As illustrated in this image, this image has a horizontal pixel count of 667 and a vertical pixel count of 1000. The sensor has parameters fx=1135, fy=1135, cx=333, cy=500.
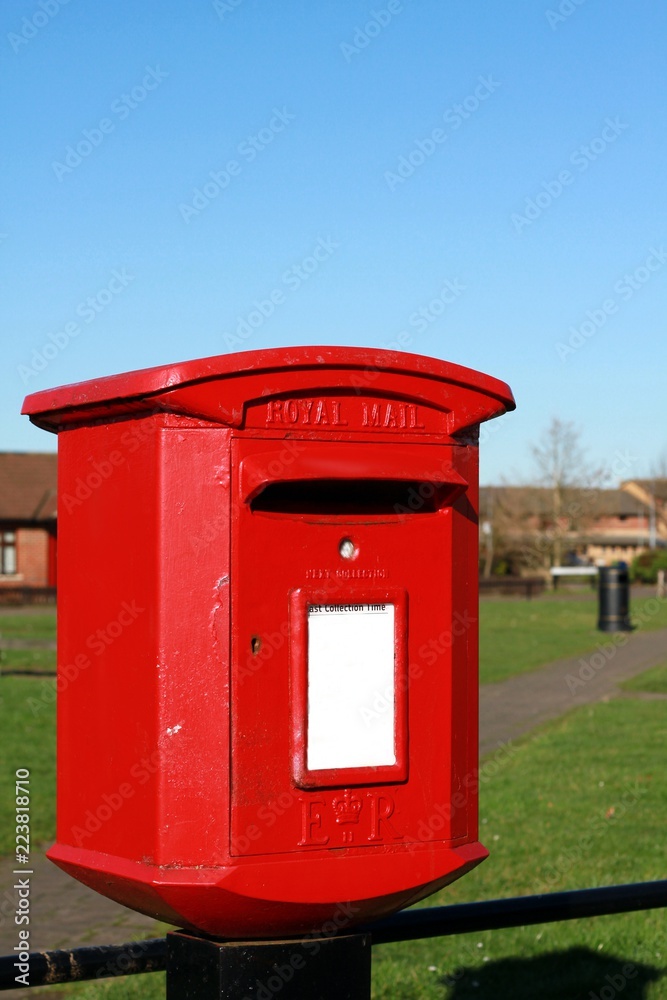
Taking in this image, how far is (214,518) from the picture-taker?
2035 mm

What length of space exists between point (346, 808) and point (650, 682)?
14.4 m

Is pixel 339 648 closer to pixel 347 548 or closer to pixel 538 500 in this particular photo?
pixel 347 548

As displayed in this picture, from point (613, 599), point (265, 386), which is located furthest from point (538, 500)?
point (265, 386)

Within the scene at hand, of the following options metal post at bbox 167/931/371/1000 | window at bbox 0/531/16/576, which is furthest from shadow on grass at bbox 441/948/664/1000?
window at bbox 0/531/16/576

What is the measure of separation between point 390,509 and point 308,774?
1.72 feet

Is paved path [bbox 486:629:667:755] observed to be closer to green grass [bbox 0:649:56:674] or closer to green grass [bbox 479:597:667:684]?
green grass [bbox 479:597:667:684]

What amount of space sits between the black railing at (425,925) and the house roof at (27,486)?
4223 cm

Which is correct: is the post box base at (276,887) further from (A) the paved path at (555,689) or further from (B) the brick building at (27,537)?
(B) the brick building at (27,537)

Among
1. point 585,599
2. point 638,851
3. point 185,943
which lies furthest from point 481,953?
point 585,599

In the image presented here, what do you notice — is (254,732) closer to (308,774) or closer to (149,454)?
(308,774)

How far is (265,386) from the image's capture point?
6.75 ft

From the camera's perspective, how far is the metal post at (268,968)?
2105mm

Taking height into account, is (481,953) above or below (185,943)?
below

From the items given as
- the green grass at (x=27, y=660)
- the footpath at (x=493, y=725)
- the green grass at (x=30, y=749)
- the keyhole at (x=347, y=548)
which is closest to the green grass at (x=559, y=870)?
the footpath at (x=493, y=725)
